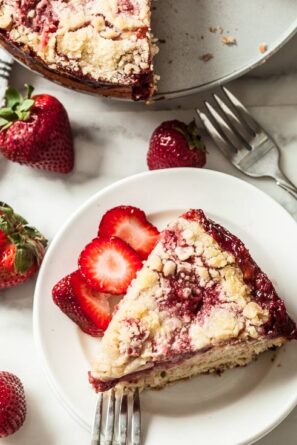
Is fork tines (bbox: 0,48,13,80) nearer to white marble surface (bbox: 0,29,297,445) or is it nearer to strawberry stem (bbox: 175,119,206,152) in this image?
white marble surface (bbox: 0,29,297,445)

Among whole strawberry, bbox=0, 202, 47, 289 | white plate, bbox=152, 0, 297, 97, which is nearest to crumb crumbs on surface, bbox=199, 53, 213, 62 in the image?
white plate, bbox=152, 0, 297, 97

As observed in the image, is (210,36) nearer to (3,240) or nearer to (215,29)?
(215,29)

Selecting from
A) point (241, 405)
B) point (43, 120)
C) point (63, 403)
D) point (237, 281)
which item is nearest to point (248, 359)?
point (241, 405)

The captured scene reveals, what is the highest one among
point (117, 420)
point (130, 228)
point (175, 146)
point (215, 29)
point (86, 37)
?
point (215, 29)

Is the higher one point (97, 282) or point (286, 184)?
point (286, 184)

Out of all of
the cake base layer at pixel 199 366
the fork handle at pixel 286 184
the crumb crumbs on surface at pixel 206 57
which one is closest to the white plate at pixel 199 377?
the cake base layer at pixel 199 366

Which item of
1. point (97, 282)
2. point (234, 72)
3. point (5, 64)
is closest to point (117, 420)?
point (97, 282)
